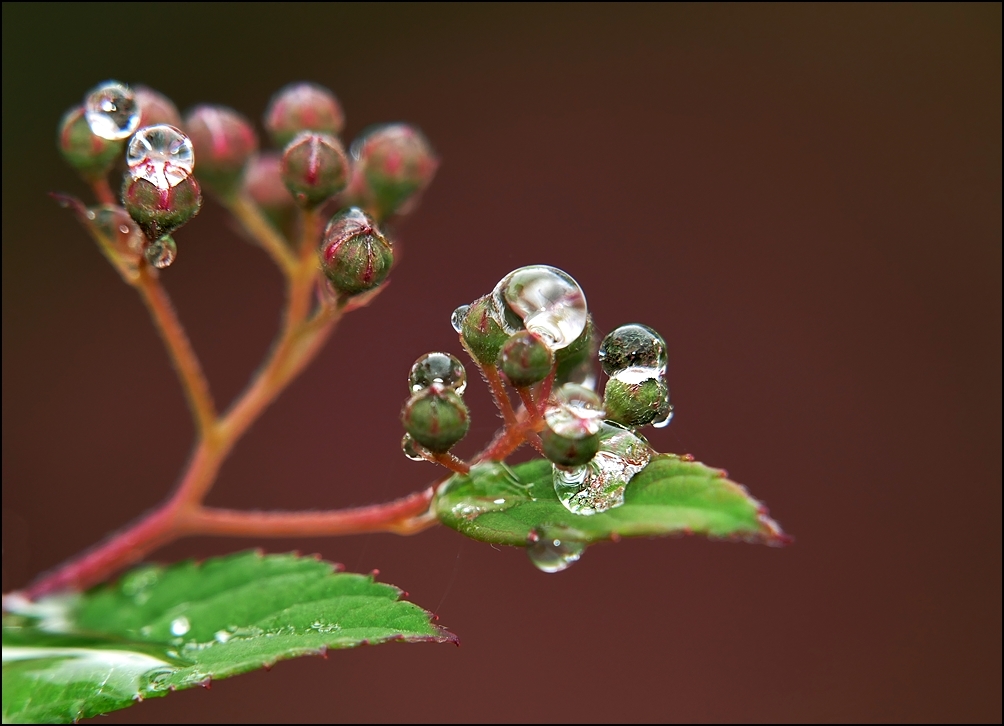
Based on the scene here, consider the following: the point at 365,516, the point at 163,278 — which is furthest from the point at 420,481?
the point at 365,516

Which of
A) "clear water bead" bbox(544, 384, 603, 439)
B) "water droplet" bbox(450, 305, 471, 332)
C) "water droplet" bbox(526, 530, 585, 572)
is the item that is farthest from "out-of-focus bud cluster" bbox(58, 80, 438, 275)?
"water droplet" bbox(526, 530, 585, 572)

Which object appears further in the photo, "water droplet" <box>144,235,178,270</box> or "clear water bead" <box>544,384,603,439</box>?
"water droplet" <box>144,235,178,270</box>

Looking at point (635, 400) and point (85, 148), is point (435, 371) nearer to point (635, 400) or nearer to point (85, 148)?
point (635, 400)

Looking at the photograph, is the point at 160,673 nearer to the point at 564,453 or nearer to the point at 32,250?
the point at 564,453

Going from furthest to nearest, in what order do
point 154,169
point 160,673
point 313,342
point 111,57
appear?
1. point 111,57
2. point 313,342
3. point 154,169
4. point 160,673

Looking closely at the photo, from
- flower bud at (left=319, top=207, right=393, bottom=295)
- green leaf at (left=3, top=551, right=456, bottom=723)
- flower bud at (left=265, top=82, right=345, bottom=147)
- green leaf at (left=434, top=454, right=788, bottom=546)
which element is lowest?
green leaf at (left=3, top=551, right=456, bottom=723)

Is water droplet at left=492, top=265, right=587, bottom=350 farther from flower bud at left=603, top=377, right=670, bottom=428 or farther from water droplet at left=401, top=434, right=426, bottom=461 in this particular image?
water droplet at left=401, top=434, right=426, bottom=461

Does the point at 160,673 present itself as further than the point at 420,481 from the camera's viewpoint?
No

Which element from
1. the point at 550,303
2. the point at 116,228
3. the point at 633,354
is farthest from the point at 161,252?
the point at 633,354
